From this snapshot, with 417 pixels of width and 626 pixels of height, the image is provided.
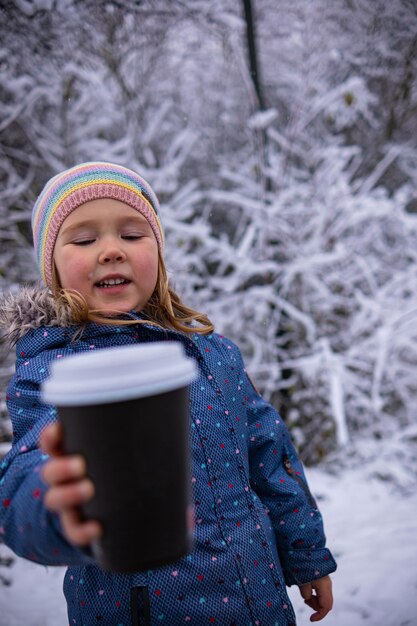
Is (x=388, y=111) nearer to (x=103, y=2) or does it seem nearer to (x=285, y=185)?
(x=285, y=185)

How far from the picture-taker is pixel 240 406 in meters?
1.50

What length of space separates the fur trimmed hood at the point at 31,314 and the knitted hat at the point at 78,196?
0.47ft

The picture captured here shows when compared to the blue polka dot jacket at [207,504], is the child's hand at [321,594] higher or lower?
lower

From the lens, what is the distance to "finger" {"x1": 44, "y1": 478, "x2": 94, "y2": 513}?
0.73 m

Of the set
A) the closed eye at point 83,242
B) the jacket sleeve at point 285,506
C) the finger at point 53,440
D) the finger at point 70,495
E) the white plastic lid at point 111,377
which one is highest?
the white plastic lid at point 111,377

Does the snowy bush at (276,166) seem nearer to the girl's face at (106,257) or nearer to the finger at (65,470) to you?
the girl's face at (106,257)

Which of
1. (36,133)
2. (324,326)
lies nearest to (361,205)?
(324,326)

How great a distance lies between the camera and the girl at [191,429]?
45.9 inches

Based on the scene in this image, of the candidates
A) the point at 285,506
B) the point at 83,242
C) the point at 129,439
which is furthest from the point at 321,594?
the point at 83,242

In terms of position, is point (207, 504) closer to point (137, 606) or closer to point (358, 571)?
point (137, 606)

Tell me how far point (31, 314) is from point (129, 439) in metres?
0.70

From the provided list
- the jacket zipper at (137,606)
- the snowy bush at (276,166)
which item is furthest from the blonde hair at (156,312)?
the snowy bush at (276,166)

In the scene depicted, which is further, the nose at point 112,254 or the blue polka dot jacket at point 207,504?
the nose at point 112,254

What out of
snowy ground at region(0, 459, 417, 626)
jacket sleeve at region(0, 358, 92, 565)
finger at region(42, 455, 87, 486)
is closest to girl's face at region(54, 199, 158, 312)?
jacket sleeve at region(0, 358, 92, 565)
